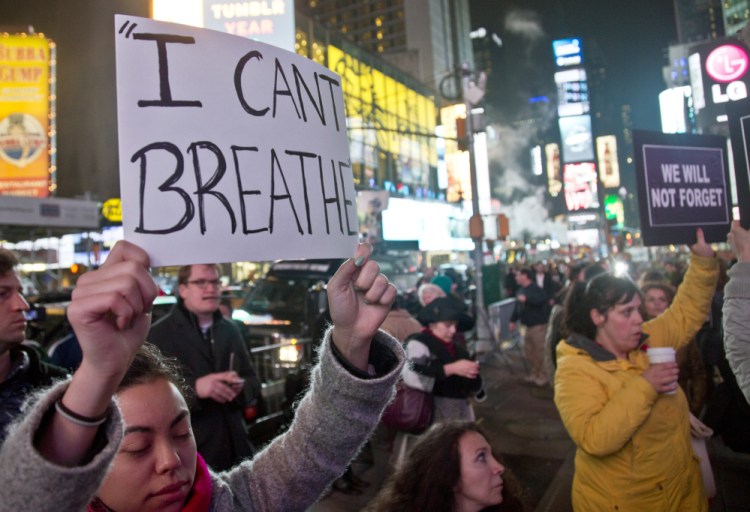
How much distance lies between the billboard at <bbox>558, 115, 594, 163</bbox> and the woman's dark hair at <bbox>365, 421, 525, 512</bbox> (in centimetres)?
6450

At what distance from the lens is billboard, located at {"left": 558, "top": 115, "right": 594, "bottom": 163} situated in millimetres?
61469

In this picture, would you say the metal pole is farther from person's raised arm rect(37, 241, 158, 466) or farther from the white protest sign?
person's raised arm rect(37, 241, 158, 466)

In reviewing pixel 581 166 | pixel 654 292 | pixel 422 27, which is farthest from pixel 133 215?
pixel 422 27

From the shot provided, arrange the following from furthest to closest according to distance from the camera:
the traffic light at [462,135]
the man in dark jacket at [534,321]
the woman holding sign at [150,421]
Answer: the traffic light at [462,135] → the man in dark jacket at [534,321] → the woman holding sign at [150,421]

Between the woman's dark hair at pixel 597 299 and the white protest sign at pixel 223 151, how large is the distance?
6.75ft

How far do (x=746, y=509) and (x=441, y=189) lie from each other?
48719 mm

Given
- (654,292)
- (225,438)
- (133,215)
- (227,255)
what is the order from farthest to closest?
(654,292) < (225,438) < (227,255) < (133,215)

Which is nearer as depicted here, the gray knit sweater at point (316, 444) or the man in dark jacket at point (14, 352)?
the gray knit sweater at point (316, 444)

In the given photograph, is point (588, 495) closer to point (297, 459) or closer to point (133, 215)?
point (297, 459)

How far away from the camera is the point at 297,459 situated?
64.9 inches

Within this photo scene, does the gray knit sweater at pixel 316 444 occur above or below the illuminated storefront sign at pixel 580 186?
below

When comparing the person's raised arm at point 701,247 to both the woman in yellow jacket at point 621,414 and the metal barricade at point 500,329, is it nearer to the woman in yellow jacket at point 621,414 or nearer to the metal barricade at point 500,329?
the woman in yellow jacket at point 621,414

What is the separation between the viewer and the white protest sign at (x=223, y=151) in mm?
1324

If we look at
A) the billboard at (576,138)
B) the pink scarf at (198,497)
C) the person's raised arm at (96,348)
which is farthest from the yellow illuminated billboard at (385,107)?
the person's raised arm at (96,348)
